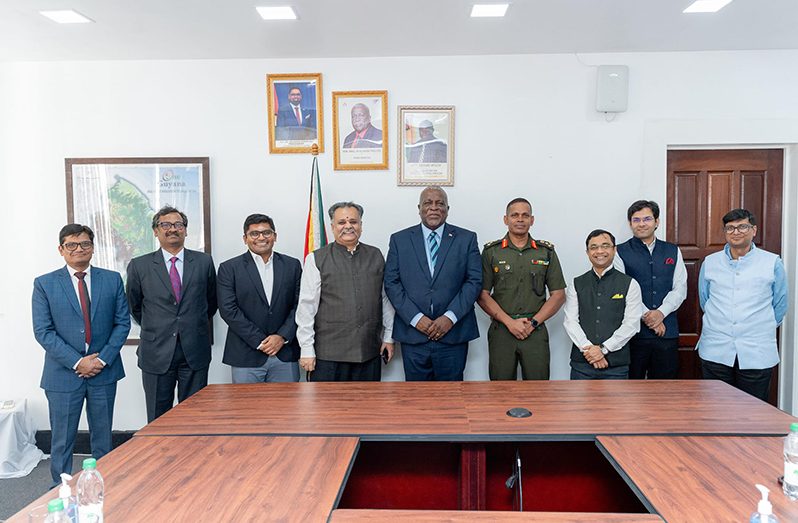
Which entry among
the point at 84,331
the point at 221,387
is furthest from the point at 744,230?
the point at 84,331

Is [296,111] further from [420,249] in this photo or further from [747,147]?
[747,147]

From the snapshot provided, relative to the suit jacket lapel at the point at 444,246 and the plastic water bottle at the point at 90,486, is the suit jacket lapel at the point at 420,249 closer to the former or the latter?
the suit jacket lapel at the point at 444,246

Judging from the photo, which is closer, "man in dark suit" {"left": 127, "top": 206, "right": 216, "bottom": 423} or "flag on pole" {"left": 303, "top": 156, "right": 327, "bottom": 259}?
"man in dark suit" {"left": 127, "top": 206, "right": 216, "bottom": 423}

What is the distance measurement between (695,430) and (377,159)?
107 inches

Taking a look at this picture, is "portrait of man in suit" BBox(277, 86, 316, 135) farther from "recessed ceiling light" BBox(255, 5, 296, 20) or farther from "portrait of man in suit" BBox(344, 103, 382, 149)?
"recessed ceiling light" BBox(255, 5, 296, 20)

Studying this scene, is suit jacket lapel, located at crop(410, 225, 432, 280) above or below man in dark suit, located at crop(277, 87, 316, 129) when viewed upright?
below

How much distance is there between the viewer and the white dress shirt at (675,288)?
3434 mm

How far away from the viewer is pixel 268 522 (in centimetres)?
138

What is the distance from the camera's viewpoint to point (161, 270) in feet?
10.8

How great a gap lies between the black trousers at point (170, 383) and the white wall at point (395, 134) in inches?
28.2

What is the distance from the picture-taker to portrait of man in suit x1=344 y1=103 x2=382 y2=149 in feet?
12.9

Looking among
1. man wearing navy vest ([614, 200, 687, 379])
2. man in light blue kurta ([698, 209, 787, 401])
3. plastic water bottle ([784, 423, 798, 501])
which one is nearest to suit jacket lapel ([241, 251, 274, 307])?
man wearing navy vest ([614, 200, 687, 379])

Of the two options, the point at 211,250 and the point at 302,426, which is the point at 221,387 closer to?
the point at 302,426

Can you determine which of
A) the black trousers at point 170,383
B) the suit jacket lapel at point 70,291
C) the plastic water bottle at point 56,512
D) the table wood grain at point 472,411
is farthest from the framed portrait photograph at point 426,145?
the plastic water bottle at point 56,512
